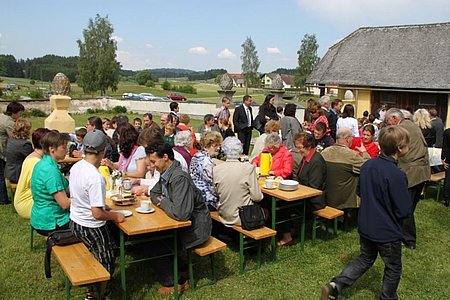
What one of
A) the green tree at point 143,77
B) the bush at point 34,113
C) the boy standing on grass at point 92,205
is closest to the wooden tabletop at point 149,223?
the boy standing on grass at point 92,205

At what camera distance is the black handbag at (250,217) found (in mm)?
4207

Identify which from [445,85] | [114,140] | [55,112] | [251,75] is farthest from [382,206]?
[251,75]

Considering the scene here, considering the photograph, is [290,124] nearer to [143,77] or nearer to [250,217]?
[250,217]

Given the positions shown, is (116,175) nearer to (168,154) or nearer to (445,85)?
(168,154)

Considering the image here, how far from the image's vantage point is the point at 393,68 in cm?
1772

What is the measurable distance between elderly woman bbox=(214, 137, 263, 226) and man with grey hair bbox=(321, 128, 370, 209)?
4.80 ft

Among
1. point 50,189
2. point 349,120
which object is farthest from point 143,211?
point 349,120

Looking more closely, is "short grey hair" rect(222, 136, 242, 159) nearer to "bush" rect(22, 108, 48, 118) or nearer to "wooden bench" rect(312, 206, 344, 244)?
"wooden bench" rect(312, 206, 344, 244)

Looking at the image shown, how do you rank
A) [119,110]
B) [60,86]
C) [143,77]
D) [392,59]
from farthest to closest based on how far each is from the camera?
1. [143,77]
2. [119,110]
3. [392,59]
4. [60,86]

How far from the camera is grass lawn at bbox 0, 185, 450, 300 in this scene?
12.9 ft

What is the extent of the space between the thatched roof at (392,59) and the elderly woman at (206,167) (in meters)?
14.6

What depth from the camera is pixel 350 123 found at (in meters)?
7.58

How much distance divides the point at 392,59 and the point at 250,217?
54.5 ft

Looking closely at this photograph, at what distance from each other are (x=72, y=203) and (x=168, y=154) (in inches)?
36.6
